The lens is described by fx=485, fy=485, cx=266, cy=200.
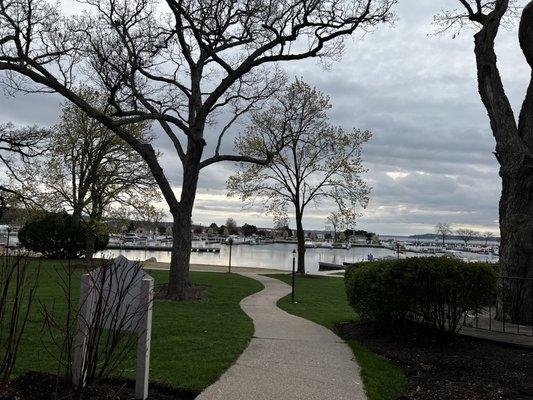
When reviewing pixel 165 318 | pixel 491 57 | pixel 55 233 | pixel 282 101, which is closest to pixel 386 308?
pixel 165 318

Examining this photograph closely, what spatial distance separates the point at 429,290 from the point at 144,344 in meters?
5.06

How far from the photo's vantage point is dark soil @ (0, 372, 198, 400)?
189 inches

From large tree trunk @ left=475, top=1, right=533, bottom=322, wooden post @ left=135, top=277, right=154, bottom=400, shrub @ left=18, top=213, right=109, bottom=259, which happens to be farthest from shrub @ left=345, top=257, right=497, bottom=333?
shrub @ left=18, top=213, right=109, bottom=259

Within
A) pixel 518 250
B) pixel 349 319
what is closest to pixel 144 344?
pixel 349 319

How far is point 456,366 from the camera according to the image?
7176mm

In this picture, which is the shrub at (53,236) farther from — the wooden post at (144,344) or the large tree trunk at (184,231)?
the wooden post at (144,344)

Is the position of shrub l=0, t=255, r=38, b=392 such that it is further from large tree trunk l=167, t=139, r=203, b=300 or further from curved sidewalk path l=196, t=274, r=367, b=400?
large tree trunk l=167, t=139, r=203, b=300

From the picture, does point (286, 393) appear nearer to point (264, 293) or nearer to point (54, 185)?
point (264, 293)

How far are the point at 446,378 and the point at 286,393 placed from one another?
240 cm

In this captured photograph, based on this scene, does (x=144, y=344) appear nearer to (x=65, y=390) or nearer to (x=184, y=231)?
(x=65, y=390)

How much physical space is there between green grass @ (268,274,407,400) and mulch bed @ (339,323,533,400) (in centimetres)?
18

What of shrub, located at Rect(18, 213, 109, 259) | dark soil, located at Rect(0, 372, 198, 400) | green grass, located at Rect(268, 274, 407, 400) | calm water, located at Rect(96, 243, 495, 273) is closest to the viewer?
dark soil, located at Rect(0, 372, 198, 400)

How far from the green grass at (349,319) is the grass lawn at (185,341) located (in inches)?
73.3

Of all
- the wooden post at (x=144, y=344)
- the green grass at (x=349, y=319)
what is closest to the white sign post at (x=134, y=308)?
the wooden post at (x=144, y=344)
